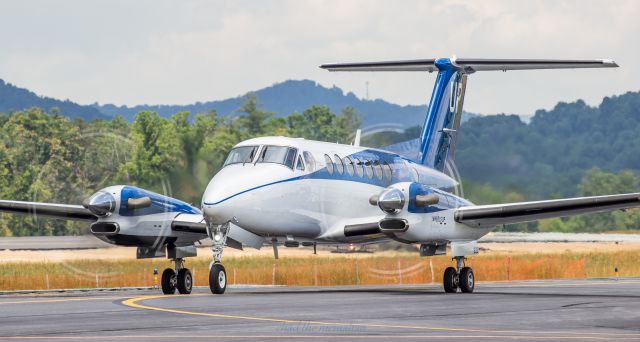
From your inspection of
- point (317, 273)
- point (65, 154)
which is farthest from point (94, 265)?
point (317, 273)

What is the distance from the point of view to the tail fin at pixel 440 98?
33.8 meters

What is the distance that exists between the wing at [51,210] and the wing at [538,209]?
9824 millimetres

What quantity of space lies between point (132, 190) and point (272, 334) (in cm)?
1302

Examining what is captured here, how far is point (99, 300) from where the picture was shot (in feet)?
81.7

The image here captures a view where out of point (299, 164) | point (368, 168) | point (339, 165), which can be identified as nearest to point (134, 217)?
point (299, 164)

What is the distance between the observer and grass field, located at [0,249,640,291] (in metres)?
41.6

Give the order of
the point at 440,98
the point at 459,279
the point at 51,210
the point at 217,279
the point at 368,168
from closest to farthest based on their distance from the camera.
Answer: the point at 217,279 → the point at 51,210 → the point at 459,279 → the point at 368,168 → the point at 440,98

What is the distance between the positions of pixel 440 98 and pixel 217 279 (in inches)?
459

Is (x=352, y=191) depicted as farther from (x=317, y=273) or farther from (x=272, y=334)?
(x=317, y=273)

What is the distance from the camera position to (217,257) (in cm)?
2556

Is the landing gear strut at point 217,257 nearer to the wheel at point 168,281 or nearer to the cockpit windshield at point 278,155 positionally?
the cockpit windshield at point 278,155

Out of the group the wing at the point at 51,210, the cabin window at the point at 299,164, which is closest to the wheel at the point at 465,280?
the cabin window at the point at 299,164

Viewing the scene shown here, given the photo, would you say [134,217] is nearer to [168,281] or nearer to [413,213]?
[168,281]

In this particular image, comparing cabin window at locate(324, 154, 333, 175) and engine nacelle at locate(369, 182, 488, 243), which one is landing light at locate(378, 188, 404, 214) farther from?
cabin window at locate(324, 154, 333, 175)
